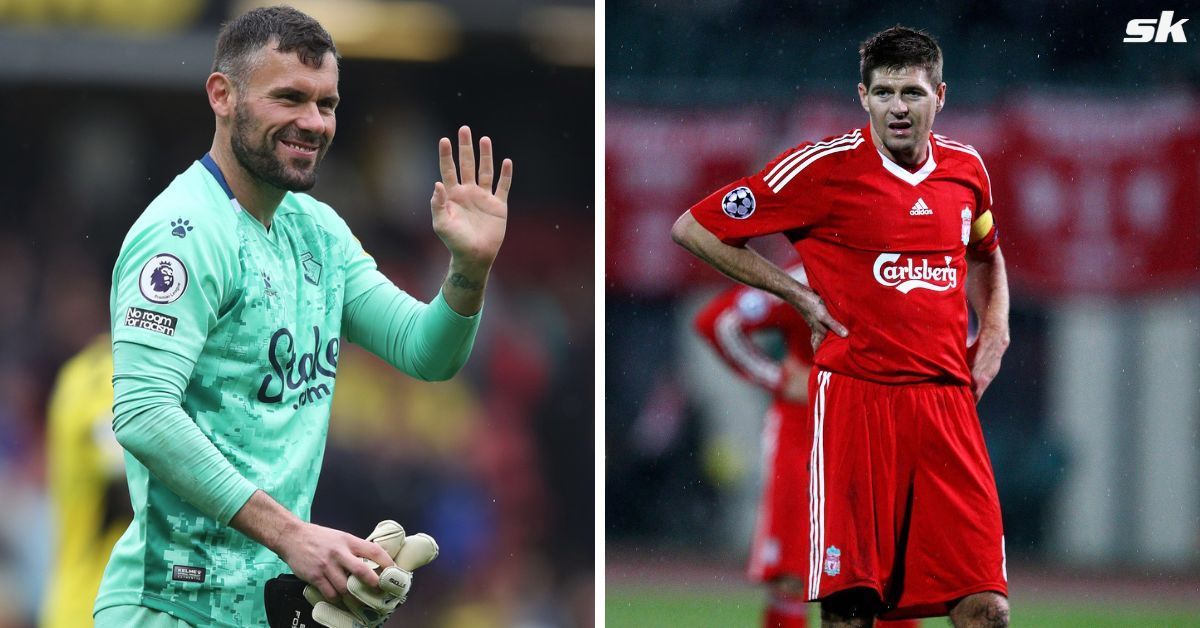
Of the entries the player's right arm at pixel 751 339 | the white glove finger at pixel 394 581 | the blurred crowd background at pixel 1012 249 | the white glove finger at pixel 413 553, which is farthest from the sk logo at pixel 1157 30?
the white glove finger at pixel 394 581

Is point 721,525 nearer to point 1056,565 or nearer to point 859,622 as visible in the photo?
point 1056,565

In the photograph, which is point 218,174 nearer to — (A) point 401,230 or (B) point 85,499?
(B) point 85,499

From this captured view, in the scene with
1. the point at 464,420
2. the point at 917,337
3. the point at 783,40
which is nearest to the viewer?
the point at 917,337

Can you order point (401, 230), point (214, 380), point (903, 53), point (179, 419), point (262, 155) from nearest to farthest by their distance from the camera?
point (179, 419), point (214, 380), point (262, 155), point (903, 53), point (401, 230)

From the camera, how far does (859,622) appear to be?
355cm

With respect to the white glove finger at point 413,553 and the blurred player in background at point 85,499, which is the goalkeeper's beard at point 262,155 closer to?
the white glove finger at point 413,553

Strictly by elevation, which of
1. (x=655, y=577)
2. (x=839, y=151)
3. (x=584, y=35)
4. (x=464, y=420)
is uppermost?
(x=584, y=35)

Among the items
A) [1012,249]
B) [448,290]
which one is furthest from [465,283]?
[1012,249]

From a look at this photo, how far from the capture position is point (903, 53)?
3598 mm

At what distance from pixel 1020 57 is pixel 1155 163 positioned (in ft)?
2.93

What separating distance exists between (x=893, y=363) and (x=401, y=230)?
13.6 feet

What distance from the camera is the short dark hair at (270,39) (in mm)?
2406

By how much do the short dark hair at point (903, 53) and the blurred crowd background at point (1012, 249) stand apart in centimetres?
309

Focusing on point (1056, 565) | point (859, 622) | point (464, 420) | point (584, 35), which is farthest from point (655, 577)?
point (859, 622)
